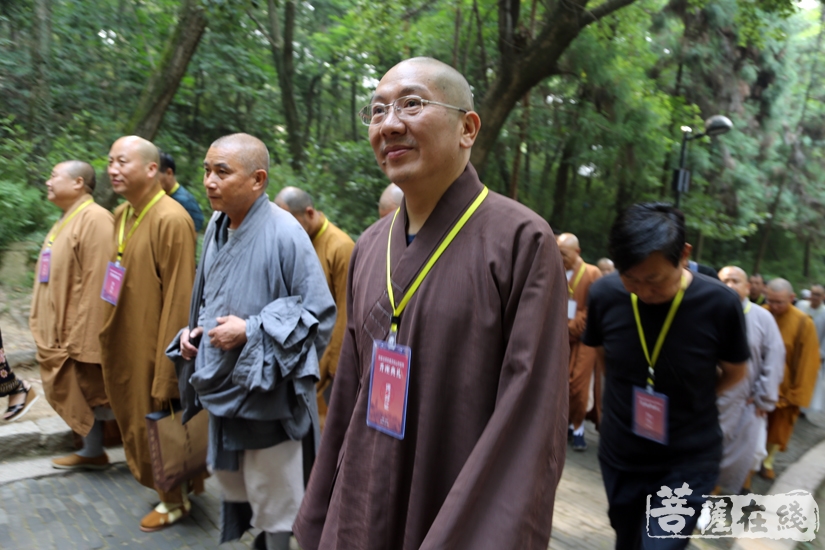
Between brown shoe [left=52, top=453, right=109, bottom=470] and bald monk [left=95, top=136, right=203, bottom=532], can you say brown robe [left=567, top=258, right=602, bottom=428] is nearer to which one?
bald monk [left=95, top=136, right=203, bottom=532]

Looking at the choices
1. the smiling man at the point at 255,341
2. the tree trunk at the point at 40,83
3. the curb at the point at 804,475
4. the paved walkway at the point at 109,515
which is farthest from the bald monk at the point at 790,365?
the tree trunk at the point at 40,83

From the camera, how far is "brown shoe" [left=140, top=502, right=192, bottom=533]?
3.73m

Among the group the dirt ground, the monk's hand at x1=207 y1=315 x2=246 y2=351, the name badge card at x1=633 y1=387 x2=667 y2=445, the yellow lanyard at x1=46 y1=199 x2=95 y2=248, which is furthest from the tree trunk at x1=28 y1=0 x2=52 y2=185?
the name badge card at x1=633 y1=387 x2=667 y2=445

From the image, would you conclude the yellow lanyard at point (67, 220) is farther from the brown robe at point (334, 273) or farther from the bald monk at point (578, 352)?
the bald monk at point (578, 352)

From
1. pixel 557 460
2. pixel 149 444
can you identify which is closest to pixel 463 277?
pixel 557 460

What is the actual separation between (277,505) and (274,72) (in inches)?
478

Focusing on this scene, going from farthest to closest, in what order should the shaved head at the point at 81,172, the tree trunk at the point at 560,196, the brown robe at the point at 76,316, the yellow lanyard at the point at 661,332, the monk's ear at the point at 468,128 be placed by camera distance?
the tree trunk at the point at 560,196 < the shaved head at the point at 81,172 < the brown robe at the point at 76,316 < the yellow lanyard at the point at 661,332 < the monk's ear at the point at 468,128

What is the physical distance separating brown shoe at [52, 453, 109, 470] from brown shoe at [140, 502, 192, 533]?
0.98 meters

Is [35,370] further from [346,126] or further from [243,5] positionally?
[346,126]

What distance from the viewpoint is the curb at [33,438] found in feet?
15.3

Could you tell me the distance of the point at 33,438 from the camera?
4766 mm

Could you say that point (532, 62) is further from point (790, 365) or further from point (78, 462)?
point (78, 462)

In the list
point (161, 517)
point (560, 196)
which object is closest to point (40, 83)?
point (161, 517)

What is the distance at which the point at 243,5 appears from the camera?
6.48 metres
